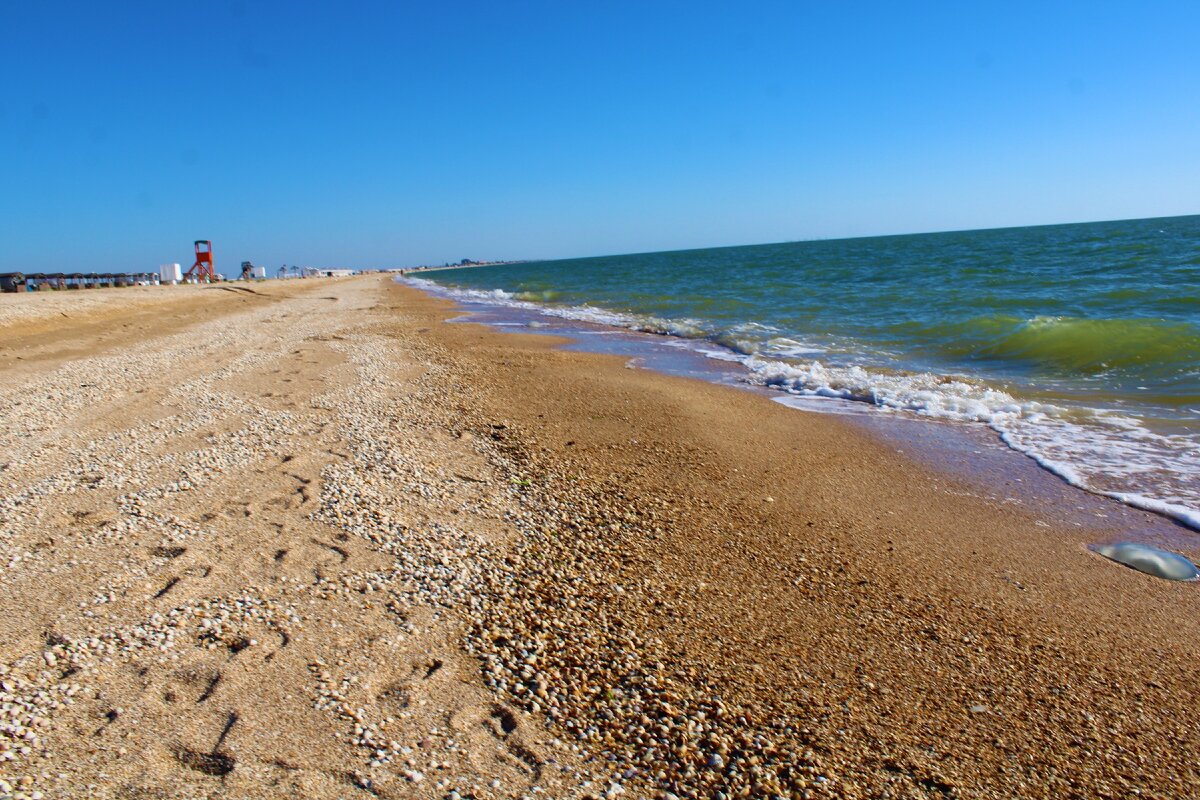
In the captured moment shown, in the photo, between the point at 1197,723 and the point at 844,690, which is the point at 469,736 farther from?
the point at 1197,723

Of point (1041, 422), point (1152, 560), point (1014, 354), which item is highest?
point (1014, 354)

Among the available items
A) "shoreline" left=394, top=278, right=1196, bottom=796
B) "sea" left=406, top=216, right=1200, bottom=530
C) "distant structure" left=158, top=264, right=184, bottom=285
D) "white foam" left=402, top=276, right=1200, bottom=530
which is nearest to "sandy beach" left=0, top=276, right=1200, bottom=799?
"shoreline" left=394, top=278, right=1196, bottom=796

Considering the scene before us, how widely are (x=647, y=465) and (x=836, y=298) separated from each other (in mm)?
18893

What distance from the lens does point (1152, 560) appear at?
4.16 metres

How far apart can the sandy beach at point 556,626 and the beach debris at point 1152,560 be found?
0.17 m

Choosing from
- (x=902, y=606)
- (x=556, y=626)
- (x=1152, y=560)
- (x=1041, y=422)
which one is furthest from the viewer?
(x=1041, y=422)

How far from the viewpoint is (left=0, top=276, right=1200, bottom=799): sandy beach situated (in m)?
2.43

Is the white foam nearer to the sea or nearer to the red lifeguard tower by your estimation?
the sea

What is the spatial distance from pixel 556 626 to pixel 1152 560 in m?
3.61

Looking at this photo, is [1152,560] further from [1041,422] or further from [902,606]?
[1041,422]

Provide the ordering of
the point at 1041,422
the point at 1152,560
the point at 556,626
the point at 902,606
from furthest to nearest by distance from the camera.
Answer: the point at 1041,422, the point at 1152,560, the point at 902,606, the point at 556,626

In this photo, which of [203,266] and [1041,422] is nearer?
[1041,422]

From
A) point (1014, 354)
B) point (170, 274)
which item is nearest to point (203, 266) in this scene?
point (170, 274)

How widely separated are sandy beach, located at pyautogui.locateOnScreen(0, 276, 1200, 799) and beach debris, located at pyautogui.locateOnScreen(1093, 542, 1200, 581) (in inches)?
6.7
